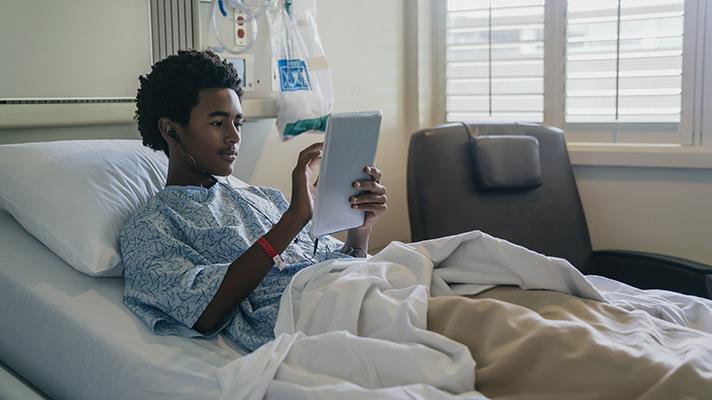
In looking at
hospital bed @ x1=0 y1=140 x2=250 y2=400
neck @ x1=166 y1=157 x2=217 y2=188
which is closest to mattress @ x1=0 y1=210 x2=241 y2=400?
hospital bed @ x1=0 y1=140 x2=250 y2=400

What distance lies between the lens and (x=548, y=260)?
5.07 ft

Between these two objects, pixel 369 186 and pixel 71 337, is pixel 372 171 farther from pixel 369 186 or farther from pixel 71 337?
pixel 71 337

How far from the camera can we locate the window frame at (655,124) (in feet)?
8.87

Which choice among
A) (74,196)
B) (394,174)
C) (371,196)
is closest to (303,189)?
(371,196)

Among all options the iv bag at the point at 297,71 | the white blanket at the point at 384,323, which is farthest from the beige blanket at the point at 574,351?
the iv bag at the point at 297,71

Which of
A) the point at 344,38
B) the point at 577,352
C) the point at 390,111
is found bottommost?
the point at 577,352

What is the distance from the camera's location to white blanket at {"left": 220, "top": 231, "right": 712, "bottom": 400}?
1209 millimetres

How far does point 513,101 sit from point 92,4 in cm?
175

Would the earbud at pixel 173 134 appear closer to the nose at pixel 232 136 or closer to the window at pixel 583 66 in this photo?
the nose at pixel 232 136

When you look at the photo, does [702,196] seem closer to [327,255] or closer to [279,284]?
[327,255]

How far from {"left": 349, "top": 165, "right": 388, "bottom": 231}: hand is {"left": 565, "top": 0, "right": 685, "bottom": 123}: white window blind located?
151 cm

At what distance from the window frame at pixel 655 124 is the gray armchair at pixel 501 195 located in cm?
30

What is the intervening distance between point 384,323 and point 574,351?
1.02ft

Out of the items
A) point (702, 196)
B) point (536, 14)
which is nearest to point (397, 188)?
point (536, 14)
